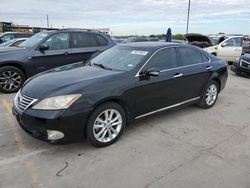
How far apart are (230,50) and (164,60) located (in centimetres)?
904

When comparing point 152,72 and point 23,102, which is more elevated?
point 152,72

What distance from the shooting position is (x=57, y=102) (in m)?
3.12

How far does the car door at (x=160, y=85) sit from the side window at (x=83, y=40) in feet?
12.0

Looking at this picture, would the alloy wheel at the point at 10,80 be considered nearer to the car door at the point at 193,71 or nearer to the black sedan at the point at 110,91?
the black sedan at the point at 110,91

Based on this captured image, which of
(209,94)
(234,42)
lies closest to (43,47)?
(209,94)

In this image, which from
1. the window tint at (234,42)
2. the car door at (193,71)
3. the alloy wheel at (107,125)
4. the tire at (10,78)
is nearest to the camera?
the alloy wheel at (107,125)

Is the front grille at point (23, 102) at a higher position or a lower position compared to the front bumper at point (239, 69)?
higher

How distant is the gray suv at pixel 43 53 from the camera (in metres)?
6.37

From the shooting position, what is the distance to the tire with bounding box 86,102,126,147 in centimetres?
334

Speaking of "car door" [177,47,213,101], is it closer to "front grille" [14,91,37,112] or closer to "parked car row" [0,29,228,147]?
"parked car row" [0,29,228,147]

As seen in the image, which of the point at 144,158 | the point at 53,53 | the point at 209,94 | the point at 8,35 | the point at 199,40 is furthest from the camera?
the point at 8,35

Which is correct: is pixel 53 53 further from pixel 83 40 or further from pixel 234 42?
pixel 234 42

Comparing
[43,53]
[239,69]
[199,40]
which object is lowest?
[239,69]

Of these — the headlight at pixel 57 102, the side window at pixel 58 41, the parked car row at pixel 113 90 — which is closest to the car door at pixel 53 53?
the side window at pixel 58 41
